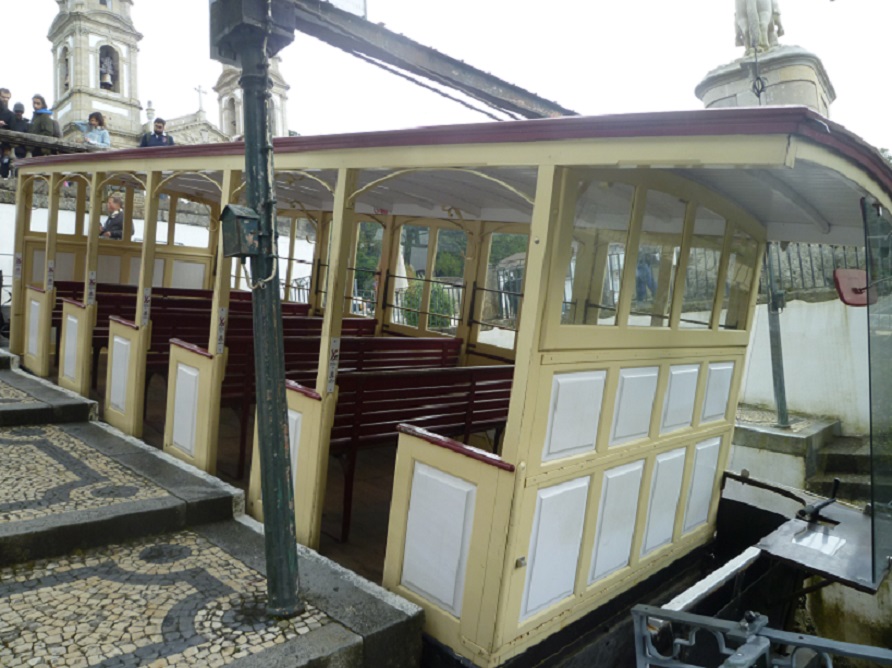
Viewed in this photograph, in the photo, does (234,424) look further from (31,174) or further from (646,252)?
(646,252)

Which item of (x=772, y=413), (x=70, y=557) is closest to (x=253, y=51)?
(x=70, y=557)

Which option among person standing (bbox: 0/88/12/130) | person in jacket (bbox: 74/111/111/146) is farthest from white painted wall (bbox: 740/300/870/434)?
person standing (bbox: 0/88/12/130)

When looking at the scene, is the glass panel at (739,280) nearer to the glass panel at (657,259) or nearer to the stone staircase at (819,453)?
the glass panel at (657,259)

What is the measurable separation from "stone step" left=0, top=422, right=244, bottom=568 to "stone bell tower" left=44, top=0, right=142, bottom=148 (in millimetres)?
33812

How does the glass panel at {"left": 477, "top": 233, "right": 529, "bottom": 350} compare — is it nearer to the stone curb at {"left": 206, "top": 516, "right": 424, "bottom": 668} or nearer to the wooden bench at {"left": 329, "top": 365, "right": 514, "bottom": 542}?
the wooden bench at {"left": 329, "top": 365, "right": 514, "bottom": 542}

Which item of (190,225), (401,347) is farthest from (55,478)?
(190,225)

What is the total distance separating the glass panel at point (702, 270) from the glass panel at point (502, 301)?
195 cm

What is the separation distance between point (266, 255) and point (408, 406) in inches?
81.5

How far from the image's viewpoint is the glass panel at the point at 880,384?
136 inches

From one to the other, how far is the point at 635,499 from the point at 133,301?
17.5 ft

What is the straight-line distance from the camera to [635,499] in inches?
158

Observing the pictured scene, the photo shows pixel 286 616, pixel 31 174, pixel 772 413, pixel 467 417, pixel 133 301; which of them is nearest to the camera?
pixel 286 616

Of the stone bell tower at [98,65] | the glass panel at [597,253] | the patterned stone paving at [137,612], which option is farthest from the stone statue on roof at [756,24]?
the stone bell tower at [98,65]

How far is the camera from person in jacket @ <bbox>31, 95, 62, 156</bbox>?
13.6 metres
